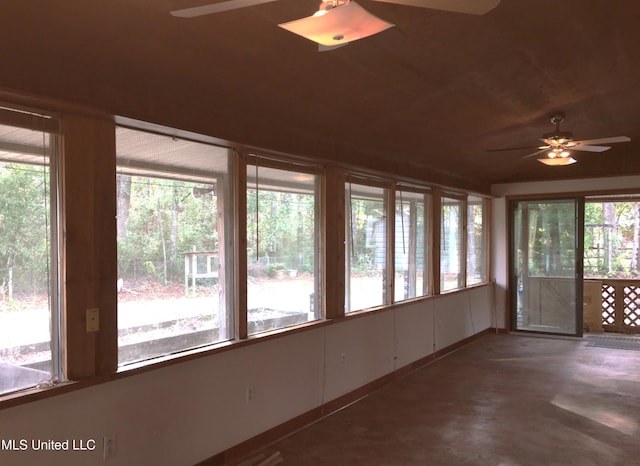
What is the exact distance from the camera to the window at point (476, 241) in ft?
22.0

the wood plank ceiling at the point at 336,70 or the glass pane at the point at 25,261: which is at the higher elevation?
the wood plank ceiling at the point at 336,70

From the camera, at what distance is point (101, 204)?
232 cm

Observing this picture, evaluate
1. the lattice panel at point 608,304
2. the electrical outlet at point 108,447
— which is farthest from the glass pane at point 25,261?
the lattice panel at point 608,304

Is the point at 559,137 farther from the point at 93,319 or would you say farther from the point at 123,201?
the point at 93,319

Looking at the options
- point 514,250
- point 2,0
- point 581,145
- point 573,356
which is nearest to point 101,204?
point 2,0

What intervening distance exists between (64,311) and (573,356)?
5.48 meters

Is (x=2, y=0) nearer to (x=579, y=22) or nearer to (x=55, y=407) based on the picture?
(x=55, y=407)

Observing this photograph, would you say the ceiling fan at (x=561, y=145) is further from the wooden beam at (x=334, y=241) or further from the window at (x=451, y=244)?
the window at (x=451, y=244)

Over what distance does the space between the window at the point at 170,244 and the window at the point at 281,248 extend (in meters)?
0.22

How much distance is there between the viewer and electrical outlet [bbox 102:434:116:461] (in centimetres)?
229

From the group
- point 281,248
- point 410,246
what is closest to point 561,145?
point 410,246

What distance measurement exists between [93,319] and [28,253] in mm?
410

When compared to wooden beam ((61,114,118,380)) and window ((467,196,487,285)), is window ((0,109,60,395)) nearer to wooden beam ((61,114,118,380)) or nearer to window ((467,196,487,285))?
wooden beam ((61,114,118,380))

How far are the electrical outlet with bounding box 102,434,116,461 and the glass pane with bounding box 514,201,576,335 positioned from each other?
6140mm
